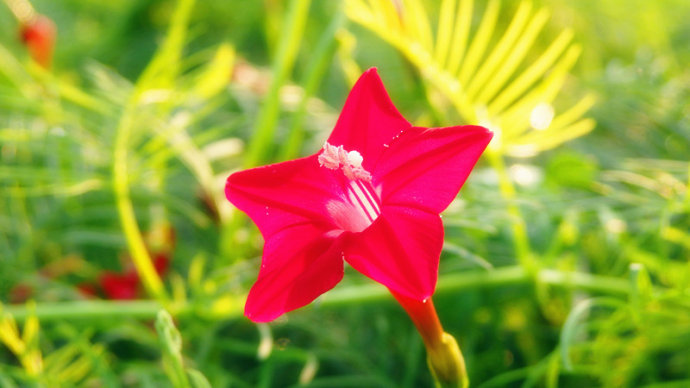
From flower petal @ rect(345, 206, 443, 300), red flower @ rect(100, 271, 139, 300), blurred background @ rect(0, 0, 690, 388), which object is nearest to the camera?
flower petal @ rect(345, 206, 443, 300)

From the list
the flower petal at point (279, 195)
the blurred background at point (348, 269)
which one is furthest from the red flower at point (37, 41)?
the flower petal at point (279, 195)

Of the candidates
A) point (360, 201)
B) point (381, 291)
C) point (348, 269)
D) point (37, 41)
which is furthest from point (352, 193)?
point (37, 41)

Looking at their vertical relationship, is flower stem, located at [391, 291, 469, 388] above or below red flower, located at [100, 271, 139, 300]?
below

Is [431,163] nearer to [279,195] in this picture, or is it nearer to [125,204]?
[279,195]

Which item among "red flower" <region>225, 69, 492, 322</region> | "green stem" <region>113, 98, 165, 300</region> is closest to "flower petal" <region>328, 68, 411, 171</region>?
"red flower" <region>225, 69, 492, 322</region>

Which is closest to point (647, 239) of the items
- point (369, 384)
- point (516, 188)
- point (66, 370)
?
point (516, 188)

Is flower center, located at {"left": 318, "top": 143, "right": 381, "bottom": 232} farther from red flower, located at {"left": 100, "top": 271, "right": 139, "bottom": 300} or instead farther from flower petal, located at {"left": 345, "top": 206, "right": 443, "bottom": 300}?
red flower, located at {"left": 100, "top": 271, "right": 139, "bottom": 300}

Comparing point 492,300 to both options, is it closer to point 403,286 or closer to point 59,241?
point 403,286
